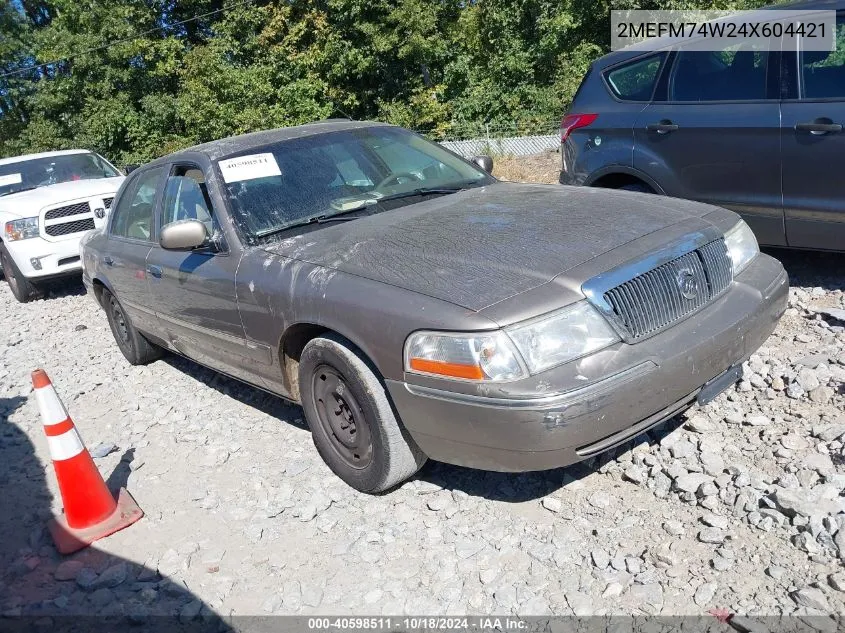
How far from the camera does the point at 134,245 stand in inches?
202

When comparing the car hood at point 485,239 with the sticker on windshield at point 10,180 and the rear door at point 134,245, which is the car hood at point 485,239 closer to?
the rear door at point 134,245

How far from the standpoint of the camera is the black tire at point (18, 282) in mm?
9195

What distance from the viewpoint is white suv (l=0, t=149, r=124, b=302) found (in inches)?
348

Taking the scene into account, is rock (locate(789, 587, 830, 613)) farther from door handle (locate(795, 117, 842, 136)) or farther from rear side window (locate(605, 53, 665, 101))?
rear side window (locate(605, 53, 665, 101))

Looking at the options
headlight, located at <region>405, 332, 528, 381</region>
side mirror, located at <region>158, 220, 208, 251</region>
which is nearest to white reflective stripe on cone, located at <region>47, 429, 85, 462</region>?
side mirror, located at <region>158, 220, 208, 251</region>

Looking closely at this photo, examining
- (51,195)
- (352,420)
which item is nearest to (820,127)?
(352,420)

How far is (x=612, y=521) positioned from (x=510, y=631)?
717mm

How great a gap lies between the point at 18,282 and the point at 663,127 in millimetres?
7858

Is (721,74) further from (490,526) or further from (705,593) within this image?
(705,593)

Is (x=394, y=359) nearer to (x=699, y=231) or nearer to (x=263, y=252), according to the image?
(x=263, y=252)

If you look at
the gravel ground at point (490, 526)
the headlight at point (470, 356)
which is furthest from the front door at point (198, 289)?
the headlight at point (470, 356)

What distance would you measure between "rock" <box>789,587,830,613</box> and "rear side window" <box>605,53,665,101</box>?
151 inches

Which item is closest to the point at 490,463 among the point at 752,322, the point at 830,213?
the point at 752,322

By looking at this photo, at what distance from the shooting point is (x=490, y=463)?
116 inches
